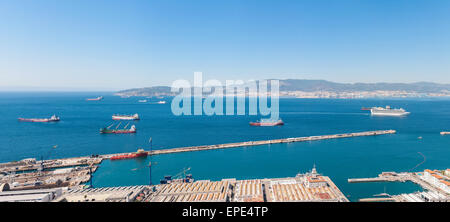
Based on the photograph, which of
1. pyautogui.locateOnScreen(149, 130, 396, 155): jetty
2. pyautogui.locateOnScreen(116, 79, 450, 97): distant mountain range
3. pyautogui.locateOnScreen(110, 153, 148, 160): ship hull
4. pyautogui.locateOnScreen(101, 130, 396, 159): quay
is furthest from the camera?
pyautogui.locateOnScreen(116, 79, 450, 97): distant mountain range

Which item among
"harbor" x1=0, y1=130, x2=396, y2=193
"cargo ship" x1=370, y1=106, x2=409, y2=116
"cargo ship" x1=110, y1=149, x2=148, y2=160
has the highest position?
"cargo ship" x1=370, y1=106, x2=409, y2=116

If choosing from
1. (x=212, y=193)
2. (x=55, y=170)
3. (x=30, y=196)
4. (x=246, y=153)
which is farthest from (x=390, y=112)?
(x=30, y=196)

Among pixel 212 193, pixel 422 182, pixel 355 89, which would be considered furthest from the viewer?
pixel 355 89

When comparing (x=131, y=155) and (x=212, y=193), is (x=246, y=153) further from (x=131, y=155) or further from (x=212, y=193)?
(x=212, y=193)

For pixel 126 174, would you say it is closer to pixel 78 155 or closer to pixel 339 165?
pixel 78 155

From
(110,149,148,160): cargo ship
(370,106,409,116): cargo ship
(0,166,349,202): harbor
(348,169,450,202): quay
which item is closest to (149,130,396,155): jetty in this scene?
(110,149,148,160): cargo ship

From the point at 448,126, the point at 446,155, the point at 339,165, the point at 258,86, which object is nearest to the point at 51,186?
the point at 339,165

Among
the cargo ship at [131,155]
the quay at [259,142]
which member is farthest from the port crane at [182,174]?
the cargo ship at [131,155]

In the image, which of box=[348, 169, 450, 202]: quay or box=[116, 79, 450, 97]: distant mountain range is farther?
box=[116, 79, 450, 97]: distant mountain range

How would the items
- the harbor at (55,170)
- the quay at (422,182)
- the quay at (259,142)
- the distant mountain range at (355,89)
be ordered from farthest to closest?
the distant mountain range at (355,89)
the quay at (259,142)
the harbor at (55,170)
the quay at (422,182)

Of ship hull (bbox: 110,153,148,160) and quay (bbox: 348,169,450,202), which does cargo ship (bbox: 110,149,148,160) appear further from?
quay (bbox: 348,169,450,202)

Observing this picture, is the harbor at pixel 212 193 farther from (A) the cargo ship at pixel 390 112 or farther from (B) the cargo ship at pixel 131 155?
(A) the cargo ship at pixel 390 112
